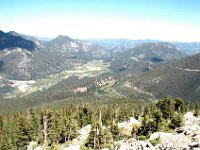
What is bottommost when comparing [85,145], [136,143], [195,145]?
[85,145]

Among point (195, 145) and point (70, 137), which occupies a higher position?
point (195, 145)

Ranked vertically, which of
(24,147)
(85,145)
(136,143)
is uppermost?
(136,143)

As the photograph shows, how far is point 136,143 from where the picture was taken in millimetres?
87750

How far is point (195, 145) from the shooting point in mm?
71000

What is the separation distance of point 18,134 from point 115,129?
163 ft

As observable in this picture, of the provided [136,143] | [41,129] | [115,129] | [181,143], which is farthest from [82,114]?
[181,143]

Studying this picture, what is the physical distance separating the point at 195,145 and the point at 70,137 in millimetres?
86114

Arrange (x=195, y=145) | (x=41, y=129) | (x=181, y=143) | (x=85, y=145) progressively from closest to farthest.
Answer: (x=195, y=145)
(x=181, y=143)
(x=85, y=145)
(x=41, y=129)

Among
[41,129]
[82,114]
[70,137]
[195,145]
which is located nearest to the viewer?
[195,145]

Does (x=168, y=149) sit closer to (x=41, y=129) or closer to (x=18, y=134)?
(x=18, y=134)

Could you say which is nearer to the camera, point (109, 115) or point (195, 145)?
point (195, 145)

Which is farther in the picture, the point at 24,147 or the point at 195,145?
the point at 24,147

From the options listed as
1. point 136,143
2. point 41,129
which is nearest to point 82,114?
point 41,129

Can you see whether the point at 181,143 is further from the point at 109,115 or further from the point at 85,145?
the point at 109,115
